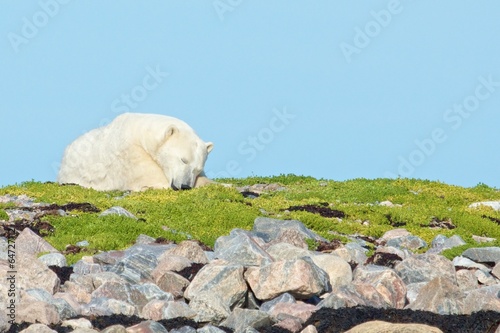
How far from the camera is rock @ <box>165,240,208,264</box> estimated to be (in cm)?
1436

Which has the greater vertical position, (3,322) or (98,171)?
(98,171)

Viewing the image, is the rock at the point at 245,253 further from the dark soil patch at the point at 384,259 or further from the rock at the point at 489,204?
the rock at the point at 489,204

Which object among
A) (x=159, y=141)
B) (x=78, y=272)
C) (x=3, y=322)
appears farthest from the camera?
(x=159, y=141)

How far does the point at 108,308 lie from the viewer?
37.8ft

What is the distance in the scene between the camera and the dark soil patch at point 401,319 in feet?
34.7

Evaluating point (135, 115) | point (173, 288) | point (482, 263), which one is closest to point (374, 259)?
point (482, 263)

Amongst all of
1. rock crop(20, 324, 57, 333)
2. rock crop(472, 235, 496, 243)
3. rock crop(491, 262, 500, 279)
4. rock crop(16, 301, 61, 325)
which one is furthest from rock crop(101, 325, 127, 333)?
rock crop(472, 235, 496, 243)

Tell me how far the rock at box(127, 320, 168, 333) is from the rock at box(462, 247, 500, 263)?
7449mm

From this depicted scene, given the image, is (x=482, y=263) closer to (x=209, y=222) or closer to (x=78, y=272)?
(x=209, y=222)

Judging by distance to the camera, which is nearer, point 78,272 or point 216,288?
point 216,288

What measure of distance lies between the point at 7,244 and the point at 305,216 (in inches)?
260

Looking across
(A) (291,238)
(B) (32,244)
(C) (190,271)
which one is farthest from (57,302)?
(A) (291,238)

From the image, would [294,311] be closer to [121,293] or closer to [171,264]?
[121,293]

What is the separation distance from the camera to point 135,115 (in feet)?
86.8
